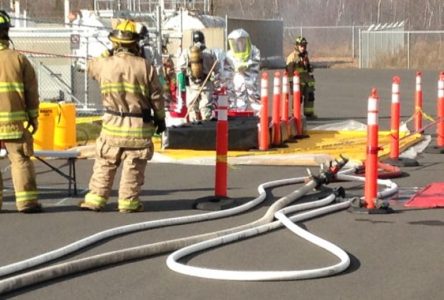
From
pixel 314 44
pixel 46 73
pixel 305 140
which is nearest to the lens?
pixel 305 140

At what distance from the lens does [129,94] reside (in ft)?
29.9

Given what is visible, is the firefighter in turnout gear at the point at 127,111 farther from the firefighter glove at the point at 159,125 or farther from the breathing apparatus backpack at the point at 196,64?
the breathing apparatus backpack at the point at 196,64

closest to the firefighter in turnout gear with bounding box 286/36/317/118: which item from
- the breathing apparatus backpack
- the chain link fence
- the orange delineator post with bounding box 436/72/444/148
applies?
the breathing apparatus backpack

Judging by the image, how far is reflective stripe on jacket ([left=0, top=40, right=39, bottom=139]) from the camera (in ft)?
29.7

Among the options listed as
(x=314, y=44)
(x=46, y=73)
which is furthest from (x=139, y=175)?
(x=314, y=44)

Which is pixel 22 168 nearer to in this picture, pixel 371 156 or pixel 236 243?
pixel 236 243

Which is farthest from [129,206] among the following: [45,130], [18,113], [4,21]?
[45,130]

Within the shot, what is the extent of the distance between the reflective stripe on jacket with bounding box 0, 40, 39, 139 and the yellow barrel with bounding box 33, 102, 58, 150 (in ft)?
13.7

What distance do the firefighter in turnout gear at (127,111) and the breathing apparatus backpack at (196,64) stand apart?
682 centimetres

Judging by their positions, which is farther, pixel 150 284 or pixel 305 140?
pixel 305 140

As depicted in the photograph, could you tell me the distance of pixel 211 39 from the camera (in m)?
37.4

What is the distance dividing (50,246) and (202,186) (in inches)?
139

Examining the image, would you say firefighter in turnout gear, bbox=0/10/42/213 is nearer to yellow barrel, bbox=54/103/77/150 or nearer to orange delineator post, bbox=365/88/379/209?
orange delineator post, bbox=365/88/379/209

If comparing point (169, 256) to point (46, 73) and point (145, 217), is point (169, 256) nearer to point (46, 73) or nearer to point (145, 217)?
point (145, 217)
